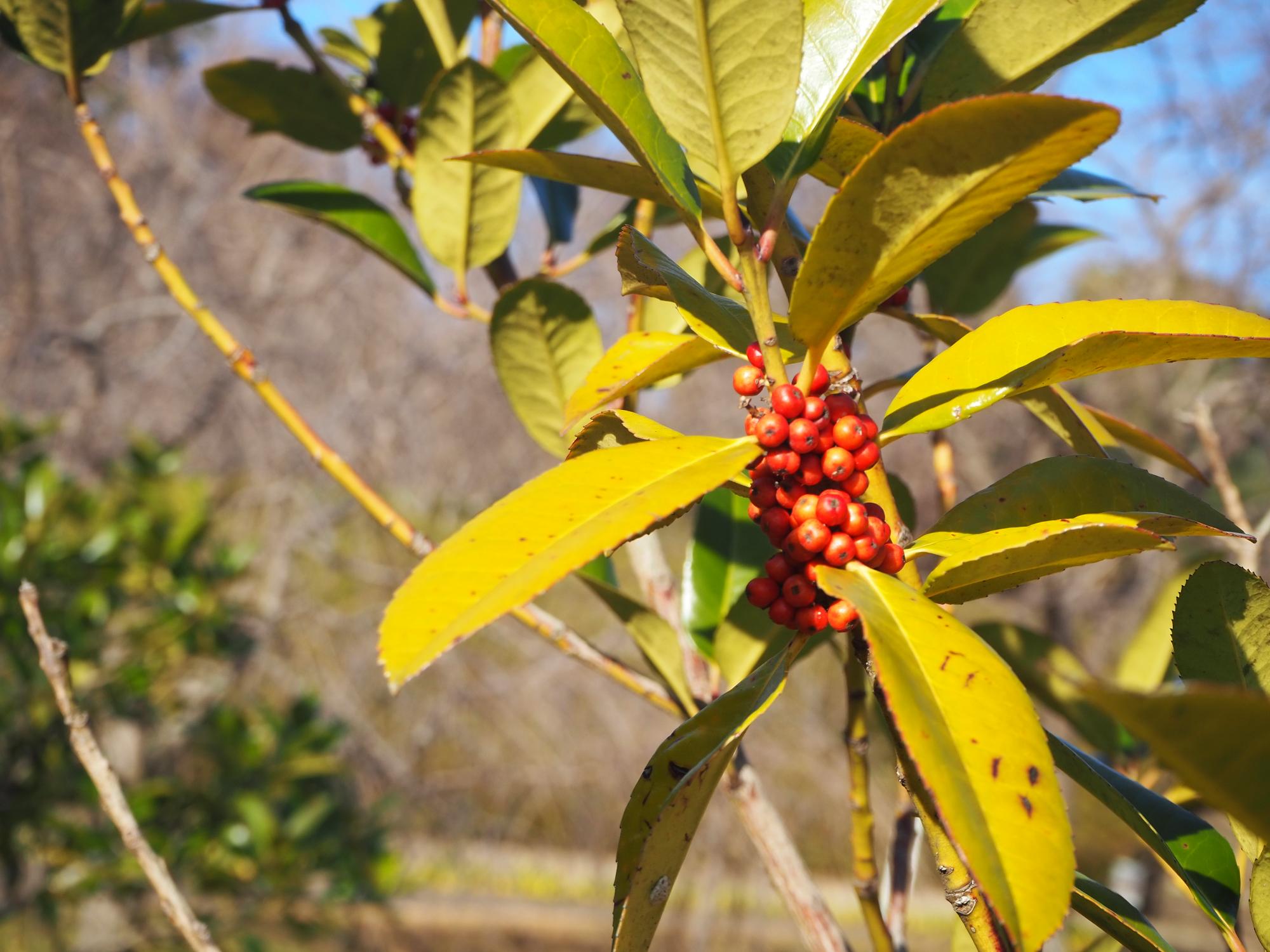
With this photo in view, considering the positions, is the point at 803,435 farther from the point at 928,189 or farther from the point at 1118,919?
the point at 1118,919

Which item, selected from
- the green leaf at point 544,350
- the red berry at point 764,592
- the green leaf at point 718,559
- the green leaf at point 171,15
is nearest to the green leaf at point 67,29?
the green leaf at point 171,15

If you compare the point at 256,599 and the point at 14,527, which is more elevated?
the point at 14,527

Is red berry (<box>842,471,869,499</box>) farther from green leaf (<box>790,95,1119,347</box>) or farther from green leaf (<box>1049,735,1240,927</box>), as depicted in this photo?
green leaf (<box>1049,735,1240,927</box>)

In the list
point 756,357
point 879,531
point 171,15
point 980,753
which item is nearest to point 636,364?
point 756,357

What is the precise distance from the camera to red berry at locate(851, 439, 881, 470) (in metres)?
0.53

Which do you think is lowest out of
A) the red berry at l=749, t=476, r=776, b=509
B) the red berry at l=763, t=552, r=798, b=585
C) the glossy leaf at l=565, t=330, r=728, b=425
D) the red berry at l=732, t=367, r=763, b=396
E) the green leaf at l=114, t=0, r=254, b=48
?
the red berry at l=763, t=552, r=798, b=585

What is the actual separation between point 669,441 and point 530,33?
0.23 metres

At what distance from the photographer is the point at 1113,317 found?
0.54m

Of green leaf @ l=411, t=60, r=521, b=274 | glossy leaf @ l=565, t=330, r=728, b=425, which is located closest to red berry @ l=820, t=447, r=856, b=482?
glossy leaf @ l=565, t=330, r=728, b=425

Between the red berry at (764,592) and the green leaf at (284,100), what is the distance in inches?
31.4

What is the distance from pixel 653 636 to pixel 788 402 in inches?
15.8

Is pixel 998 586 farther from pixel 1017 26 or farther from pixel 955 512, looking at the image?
pixel 1017 26

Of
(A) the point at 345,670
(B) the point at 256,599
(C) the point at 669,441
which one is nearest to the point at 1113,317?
(C) the point at 669,441

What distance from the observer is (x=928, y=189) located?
463 millimetres
